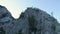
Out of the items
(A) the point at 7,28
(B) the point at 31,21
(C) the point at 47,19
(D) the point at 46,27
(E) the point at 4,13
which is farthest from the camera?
(E) the point at 4,13

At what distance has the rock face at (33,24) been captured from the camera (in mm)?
51062

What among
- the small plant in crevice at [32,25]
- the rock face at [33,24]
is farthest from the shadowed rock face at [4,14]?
the small plant in crevice at [32,25]

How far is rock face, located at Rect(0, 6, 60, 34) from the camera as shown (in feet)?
168

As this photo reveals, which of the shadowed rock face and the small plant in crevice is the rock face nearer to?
the small plant in crevice

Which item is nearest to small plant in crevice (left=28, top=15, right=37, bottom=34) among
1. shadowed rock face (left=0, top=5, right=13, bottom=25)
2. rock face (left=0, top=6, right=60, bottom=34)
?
rock face (left=0, top=6, right=60, bottom=34)

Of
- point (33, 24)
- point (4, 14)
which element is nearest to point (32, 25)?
point (33, 24)

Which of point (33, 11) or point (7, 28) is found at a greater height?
point (33, 11)

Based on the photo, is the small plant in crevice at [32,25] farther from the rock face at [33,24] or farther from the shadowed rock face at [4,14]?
the shadowed rock face at [4,14]

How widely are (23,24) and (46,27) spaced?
777 cm

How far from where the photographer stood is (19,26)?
5881 centimetres

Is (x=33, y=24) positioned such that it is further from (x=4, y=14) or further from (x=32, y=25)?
(x=4, y=14)

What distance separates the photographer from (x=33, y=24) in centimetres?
4981

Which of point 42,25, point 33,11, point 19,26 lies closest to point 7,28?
point 19,26

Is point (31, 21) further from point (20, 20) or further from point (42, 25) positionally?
point (20, 20)
